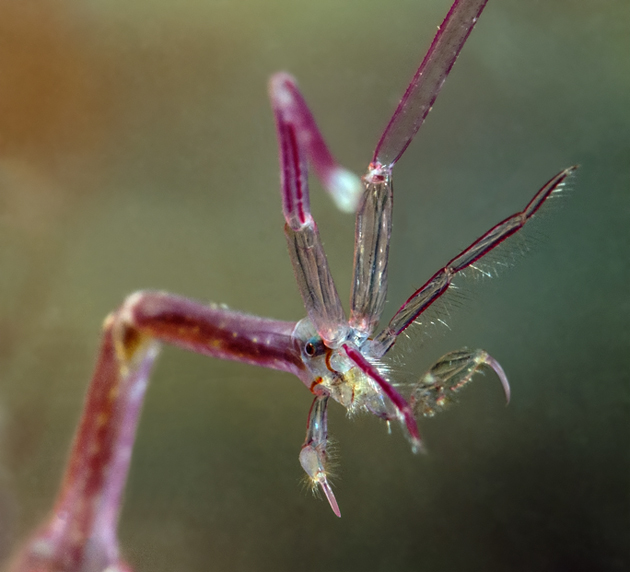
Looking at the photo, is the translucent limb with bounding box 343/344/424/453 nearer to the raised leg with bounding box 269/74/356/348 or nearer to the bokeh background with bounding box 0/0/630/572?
the raised leg with bounding box 269/74/356/348

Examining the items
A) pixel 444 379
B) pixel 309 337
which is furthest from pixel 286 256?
pixel 444 379

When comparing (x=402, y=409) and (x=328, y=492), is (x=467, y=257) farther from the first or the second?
(x=328, y=492)

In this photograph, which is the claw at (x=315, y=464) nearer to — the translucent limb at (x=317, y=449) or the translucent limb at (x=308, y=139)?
the translucent limb at (x=317, y=449)

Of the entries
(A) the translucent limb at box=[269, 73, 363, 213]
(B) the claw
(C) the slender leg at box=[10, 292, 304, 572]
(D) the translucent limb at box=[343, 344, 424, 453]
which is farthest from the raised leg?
(C) the slender leg at box=[10, 292, 304, 572]

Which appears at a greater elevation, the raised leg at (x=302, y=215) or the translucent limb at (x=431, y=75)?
the translucent limb at (x=431, y=75)

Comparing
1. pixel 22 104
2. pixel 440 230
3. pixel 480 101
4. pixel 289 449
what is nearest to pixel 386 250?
pixel 440 230

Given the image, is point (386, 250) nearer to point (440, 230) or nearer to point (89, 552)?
point (440, 230)

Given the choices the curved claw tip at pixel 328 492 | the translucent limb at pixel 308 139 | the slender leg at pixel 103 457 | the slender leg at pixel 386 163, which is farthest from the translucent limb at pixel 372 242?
the slender leg at pixel 103 457

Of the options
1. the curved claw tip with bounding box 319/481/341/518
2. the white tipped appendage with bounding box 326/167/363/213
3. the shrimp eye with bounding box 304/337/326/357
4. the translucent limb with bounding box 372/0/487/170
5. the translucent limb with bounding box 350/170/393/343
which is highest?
the translucent limb with bounding box 372/0/487/170
